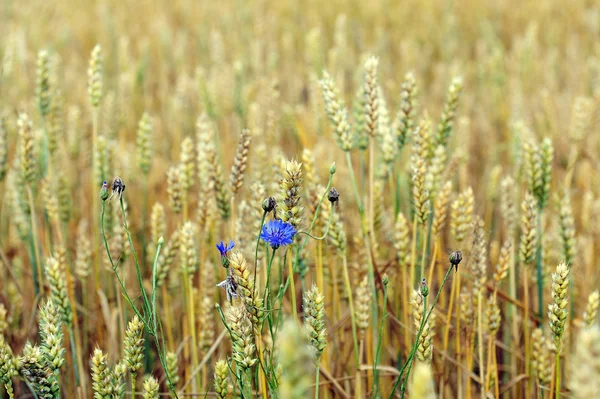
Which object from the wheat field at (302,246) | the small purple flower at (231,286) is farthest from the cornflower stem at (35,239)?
the small purple flower at (231,286)

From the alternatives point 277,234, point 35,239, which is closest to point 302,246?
point 277,234

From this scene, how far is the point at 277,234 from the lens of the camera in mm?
1054

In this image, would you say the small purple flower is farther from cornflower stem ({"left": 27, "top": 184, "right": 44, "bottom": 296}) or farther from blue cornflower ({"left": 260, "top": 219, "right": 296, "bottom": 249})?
cornflower stem ({"left": 27, "top": 184, "right": 44, "bottom": 296})

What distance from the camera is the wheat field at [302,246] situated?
111 centimetres

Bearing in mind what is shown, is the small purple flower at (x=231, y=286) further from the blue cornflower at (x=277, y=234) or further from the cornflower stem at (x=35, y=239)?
the cornflower stem at (x=35, y=239)

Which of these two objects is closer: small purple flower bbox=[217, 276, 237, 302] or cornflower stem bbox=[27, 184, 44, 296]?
small purple flower bbox=[217, 276, 237, 302]

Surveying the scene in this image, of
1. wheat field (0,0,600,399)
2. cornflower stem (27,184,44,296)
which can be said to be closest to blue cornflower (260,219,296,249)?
wheat field (0,0,600,399)

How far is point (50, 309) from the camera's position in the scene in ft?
3.73

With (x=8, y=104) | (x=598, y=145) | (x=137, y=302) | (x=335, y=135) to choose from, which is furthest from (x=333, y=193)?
(x=8, y=104)

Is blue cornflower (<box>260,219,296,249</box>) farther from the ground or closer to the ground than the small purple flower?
farther from the ground

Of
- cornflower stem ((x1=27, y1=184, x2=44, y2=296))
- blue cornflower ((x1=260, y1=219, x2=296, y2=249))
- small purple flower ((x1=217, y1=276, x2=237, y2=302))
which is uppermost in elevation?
cornflower stem ((x1=27, y1=184, x2=44, y2=296))

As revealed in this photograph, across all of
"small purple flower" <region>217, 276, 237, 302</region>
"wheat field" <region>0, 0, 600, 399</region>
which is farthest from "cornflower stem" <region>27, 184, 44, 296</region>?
"small purple flower" <region>217, 276, 237, 302</region>

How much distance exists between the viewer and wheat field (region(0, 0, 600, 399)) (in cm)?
111

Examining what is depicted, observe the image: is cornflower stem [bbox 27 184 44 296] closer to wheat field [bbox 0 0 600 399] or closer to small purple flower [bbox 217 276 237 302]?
wheat field [bbox 0 0 600 399]
